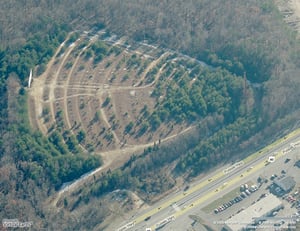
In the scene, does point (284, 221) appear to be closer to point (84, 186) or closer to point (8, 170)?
point (84, 186)

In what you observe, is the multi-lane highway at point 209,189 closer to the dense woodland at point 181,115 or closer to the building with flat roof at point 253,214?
the dense woodland at point 181,115

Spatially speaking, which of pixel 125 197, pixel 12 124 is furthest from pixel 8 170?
pixel 125 197

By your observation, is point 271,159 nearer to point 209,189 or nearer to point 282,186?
point 282,186

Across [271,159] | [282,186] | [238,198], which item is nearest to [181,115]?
[271,159]

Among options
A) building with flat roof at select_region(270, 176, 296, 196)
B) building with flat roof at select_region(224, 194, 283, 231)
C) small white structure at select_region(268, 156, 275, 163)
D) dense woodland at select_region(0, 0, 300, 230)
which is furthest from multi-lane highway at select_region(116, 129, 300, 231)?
building with flat roof at select_region(224, 194, 283, 231)

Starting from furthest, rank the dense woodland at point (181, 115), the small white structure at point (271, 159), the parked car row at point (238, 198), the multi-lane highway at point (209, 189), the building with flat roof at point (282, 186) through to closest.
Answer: the small white structure at point (271, 159) < the dense woodland at point (181, 115) < the building with flat roof at point (282, 186) < the parked car row at point (238, 198) < the multi-lane highway at point (209, 189)

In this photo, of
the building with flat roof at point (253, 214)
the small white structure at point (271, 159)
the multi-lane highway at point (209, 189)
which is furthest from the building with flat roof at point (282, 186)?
the small white structure at point (271, 159)

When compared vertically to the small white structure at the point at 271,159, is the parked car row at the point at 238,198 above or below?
below
